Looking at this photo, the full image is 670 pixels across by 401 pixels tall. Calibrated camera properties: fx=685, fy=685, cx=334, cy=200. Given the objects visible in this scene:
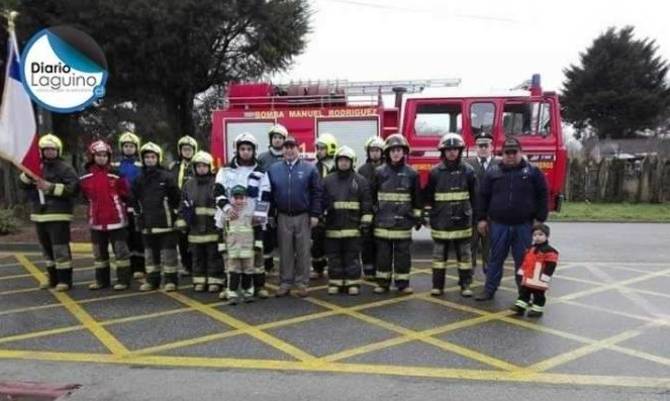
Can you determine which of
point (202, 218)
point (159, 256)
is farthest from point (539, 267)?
point (159, 256)

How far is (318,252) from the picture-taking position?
362 inches

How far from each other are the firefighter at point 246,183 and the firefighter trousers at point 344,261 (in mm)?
869

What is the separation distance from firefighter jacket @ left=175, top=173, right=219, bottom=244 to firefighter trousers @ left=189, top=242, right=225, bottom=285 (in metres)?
0.10

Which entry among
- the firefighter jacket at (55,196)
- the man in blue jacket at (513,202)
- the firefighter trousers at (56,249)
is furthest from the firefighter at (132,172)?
the man in blue jacket at (513,202)

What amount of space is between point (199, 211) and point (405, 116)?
4291mm

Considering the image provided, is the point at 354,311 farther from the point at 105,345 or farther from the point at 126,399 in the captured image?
the point at 126,399

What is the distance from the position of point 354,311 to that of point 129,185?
10.6ft

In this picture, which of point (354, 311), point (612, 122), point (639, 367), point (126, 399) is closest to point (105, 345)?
point (126, 399)

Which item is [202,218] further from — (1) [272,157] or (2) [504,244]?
(2) [504,244]

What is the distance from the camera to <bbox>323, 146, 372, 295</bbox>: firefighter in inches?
315

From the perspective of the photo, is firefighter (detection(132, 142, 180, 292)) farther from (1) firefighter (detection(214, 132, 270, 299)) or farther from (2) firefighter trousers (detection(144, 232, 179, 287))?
(1) firefighter (detection(214, 132, 270, 299))

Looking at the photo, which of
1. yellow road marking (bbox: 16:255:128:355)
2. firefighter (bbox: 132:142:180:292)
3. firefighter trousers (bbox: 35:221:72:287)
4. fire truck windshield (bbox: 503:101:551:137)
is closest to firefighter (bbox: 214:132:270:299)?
firefighter (bbox: 132:142:180:292)

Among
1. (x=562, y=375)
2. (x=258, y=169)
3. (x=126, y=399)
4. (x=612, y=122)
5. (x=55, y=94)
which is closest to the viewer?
(x=126, y=399)

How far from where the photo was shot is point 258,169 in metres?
7.77
